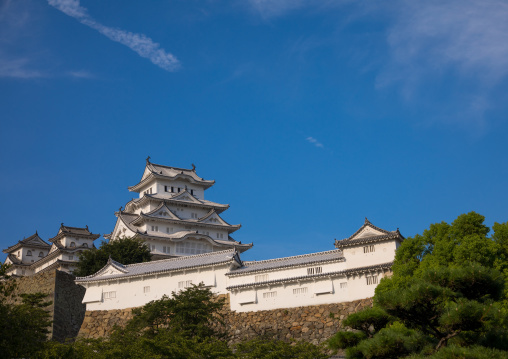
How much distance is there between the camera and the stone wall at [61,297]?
37156mm

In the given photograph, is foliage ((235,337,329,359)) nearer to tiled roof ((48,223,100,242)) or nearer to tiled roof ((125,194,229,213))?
tiled roof ((125,194,229,213))

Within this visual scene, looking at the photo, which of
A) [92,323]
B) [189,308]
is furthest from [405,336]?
[92,323]

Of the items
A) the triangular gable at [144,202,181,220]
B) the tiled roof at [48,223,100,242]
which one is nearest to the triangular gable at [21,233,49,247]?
the tiled roof at [48,223,100,242]

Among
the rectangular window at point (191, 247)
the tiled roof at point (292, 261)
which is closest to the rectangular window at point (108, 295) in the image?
the tiled roof at point (292, 261)

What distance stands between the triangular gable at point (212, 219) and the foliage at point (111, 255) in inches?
366

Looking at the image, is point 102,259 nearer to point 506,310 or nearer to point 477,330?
point 506,310

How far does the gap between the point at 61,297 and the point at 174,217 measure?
1734cm

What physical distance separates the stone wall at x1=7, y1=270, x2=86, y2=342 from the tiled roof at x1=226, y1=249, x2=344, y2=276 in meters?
9.73

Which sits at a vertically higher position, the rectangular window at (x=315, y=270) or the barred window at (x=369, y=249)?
the barred window at (x=369, y=249)

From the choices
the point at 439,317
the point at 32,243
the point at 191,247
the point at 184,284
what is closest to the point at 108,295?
the point at 184,284

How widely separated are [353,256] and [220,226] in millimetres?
23930

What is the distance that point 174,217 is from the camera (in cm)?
5450

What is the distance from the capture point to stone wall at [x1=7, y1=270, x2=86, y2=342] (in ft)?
122

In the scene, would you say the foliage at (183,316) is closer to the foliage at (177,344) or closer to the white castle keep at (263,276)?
the foliage at (177,344)
